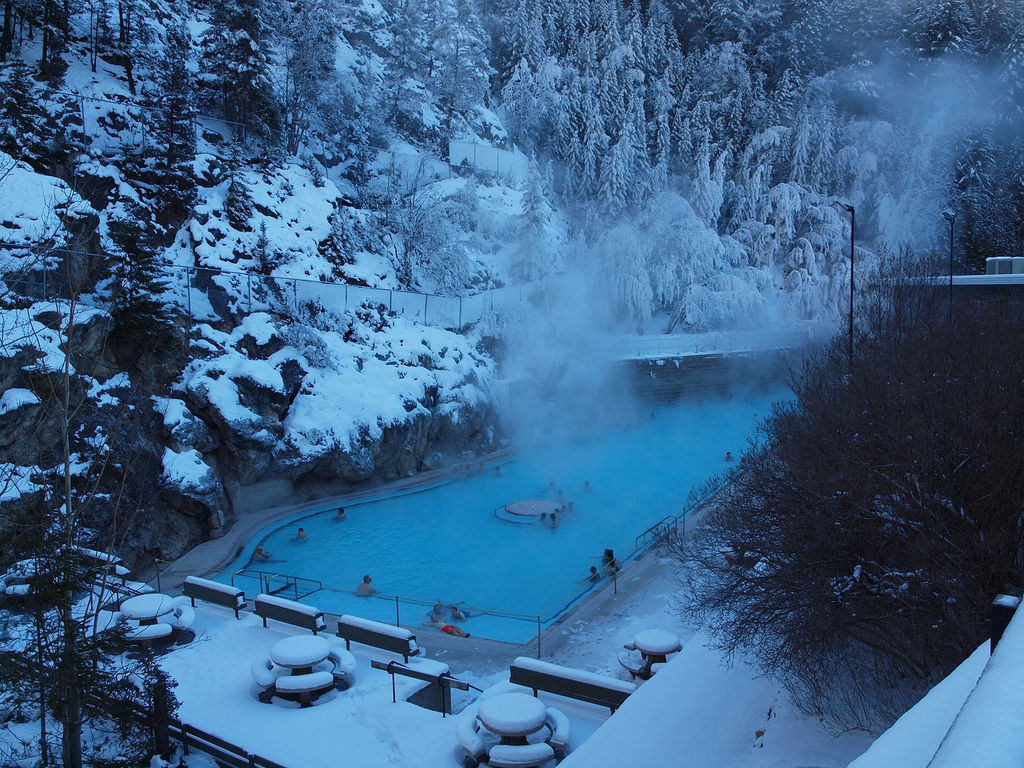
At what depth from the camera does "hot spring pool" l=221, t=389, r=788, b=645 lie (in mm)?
13953

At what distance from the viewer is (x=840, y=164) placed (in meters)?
44.1

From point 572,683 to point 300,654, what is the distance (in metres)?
3.23

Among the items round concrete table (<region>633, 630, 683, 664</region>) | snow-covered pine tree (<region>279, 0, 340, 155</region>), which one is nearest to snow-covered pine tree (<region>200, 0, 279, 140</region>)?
snow-covered pine tree (<region>279, 0, 340, 155</region>)

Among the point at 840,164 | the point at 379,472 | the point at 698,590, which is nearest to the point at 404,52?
the point at 840,164

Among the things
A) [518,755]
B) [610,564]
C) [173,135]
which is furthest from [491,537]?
[173,135]

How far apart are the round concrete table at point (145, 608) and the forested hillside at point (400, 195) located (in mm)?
1856

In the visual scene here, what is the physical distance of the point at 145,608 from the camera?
9.26m

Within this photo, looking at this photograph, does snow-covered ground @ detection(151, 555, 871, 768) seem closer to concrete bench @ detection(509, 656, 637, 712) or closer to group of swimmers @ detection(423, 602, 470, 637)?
concrete bench @ detection(509, 656, 637, 712)

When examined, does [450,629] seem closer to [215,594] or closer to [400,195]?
[215,594]

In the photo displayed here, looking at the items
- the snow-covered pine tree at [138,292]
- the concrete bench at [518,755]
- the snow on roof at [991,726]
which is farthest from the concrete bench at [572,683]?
the snow-covered pine tree at [138,292]

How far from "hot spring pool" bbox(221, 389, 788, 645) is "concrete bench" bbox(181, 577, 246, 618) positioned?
172cm

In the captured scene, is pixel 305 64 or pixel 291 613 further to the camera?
pixel 305 64

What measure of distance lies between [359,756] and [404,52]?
44864mm

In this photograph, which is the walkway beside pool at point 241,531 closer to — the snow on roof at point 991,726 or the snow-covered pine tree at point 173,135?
the snow-covered pine tree at point 173,135
